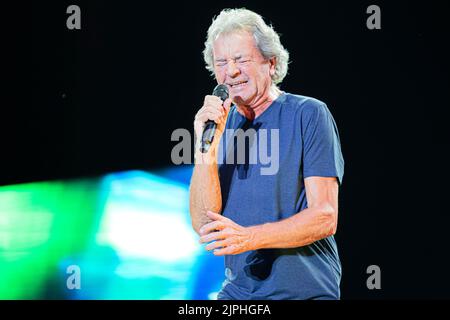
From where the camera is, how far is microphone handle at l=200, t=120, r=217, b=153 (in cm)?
140

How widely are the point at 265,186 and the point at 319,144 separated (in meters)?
0.20

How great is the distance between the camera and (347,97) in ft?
7.45

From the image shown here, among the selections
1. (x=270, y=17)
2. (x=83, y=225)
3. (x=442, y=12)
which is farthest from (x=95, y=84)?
(x=442, y=12)

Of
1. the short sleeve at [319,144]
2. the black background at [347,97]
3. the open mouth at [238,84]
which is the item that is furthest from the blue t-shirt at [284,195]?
the black background at [347,97]

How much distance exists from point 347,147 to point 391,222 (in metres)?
0.40

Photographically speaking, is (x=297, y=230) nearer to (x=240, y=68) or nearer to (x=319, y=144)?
(x=319, y=144)

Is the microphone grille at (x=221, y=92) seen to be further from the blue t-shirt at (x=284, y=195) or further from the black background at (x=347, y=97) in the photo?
the black background at (x=347, y=97)

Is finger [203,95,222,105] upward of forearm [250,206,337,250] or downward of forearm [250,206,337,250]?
upward

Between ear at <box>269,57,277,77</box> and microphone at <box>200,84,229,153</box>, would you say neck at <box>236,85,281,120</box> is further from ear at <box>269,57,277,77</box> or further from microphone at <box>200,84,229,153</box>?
microphone at <box>200,84,229,153</box>

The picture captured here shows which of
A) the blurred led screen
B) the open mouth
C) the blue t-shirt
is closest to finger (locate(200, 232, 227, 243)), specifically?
the blue t-shirt

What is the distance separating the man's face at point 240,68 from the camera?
159cm

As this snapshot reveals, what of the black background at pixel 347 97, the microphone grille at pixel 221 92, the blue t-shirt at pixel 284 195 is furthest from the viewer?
the black background at pixel 347 97
